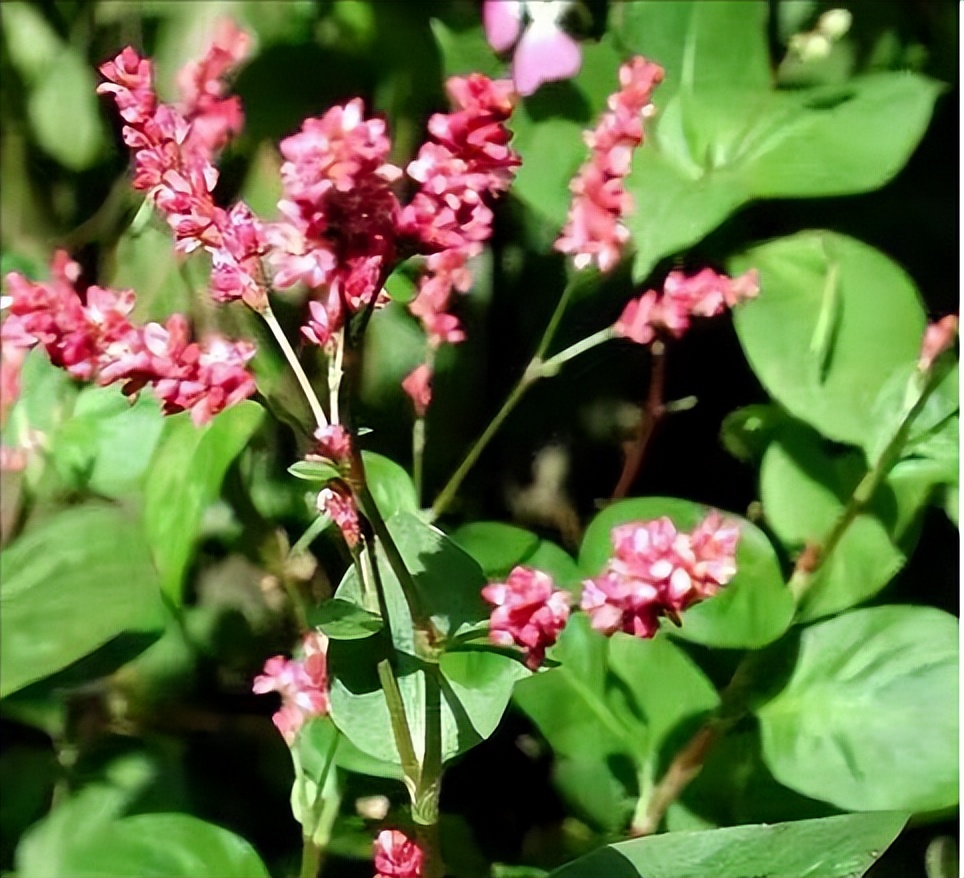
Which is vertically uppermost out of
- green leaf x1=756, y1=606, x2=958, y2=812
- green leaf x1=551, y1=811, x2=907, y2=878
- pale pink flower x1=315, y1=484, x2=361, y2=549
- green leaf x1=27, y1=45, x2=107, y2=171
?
green leaf x1=27, y1=45, x2=107, y2=171

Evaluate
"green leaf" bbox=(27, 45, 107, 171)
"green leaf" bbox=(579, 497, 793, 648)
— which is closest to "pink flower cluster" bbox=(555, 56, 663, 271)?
"green leaf" bbox=(579, 497, 793, 648)

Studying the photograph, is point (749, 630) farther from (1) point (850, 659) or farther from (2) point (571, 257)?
(2) point (571, 257)

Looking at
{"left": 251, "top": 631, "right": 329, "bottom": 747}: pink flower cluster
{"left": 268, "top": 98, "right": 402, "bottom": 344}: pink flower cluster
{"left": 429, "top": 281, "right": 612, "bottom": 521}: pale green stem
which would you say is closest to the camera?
{"left": 268, "top": 98, "right": 402, "bottom": 344}: pink flower cluster

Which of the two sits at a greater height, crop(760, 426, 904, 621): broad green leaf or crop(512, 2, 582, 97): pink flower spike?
crop(512, 2, 582, 97): pink flower spike

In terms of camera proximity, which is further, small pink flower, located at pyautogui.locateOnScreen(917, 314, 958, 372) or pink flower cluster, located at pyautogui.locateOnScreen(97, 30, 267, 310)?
small pink flower, located at pyautogui.locateOnScreen(917, 314, 958, 372)

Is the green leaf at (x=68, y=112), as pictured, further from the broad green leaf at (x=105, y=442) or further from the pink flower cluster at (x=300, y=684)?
the pink flower cluster at (x=300, y=684)

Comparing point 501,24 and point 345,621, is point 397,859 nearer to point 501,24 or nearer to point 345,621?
point 345,621

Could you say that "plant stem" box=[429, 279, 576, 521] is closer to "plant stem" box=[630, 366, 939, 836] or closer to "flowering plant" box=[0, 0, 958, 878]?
"flowering plant" box=[0, 0, 958, 878]

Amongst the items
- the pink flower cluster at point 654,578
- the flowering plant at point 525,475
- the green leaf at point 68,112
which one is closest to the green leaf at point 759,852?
the flowering plant at point 525,475
